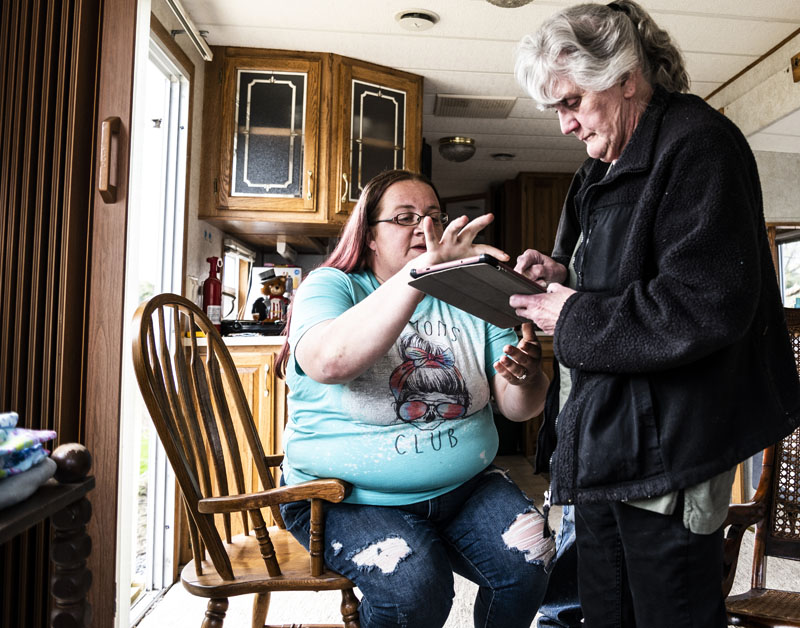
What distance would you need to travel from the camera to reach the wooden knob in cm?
81

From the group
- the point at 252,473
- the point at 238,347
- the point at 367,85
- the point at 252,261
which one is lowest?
the point at 252,473

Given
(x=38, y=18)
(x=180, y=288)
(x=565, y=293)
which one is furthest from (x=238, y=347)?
(x=565, y=293)

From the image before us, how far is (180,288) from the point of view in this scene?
2.69m

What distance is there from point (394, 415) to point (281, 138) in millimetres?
2225

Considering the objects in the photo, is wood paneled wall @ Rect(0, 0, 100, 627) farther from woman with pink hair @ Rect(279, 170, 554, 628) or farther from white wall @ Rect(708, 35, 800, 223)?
white wall @ Rect(708, 35, 800, 223)

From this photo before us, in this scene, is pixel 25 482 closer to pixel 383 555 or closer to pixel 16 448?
pixel 16 448

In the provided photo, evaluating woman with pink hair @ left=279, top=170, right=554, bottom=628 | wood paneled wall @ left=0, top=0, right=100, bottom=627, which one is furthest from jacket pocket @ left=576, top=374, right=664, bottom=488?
wood paneled wall @ left=0, top=0, right=100, bottom=627

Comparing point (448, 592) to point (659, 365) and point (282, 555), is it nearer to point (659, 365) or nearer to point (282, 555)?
point (282, 555)

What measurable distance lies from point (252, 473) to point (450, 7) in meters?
2.15

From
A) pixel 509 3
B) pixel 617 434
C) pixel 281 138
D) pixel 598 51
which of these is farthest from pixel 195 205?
pixel 617 434

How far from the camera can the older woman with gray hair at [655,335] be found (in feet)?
2.84

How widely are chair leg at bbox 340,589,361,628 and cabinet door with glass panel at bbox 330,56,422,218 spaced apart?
2.24 metres

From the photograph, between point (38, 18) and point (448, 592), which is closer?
point (448, 592)

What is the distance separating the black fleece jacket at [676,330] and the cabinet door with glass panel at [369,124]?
2356mm
